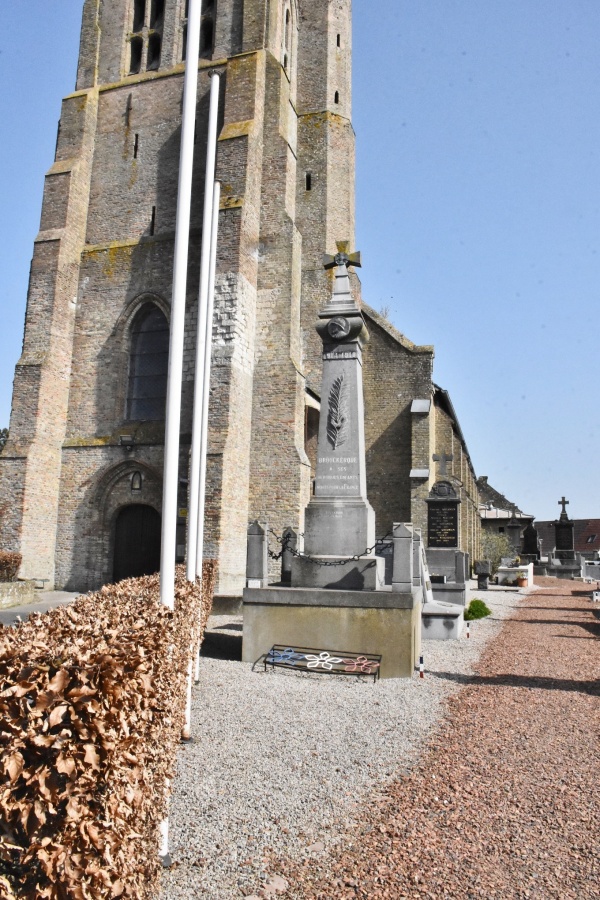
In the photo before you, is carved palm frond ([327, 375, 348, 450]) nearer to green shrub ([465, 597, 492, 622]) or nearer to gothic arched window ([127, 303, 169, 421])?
green shrub ([465, 597, 492, 622])

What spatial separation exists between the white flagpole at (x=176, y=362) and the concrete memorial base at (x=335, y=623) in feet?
13.6

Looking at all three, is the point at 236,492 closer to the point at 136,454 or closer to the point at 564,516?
the point at 136,454

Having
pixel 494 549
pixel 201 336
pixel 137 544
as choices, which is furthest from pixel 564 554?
pixel 201 336

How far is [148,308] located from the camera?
19.0m

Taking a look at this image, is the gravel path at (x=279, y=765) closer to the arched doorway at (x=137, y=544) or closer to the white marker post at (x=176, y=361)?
the white marker post at (x=176, y=361)

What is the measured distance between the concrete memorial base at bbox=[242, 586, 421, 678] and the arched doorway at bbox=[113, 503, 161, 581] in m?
10.1

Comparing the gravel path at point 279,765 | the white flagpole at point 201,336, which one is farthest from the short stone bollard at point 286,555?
the white flagpole at point 201,336

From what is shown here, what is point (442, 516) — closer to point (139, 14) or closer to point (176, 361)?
point (176, 361)

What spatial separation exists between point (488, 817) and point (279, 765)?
5.24 feet

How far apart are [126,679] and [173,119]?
2102 centimetres

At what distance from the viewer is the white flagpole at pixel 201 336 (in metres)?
6.93

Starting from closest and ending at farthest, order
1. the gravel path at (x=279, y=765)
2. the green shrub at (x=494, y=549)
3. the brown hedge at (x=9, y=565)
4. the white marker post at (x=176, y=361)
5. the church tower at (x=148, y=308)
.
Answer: the gravel path at (x=279, y=765) → the white marker post at (x=176, y=361) → the brown hedge at (x=9, y=565) → the church tower at (x=148, y=308) → the green shrub at (x=494, y=549)

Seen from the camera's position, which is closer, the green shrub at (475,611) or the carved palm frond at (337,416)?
the carved palm frond at (337,416)

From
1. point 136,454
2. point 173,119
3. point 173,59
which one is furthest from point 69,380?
point 173,59
